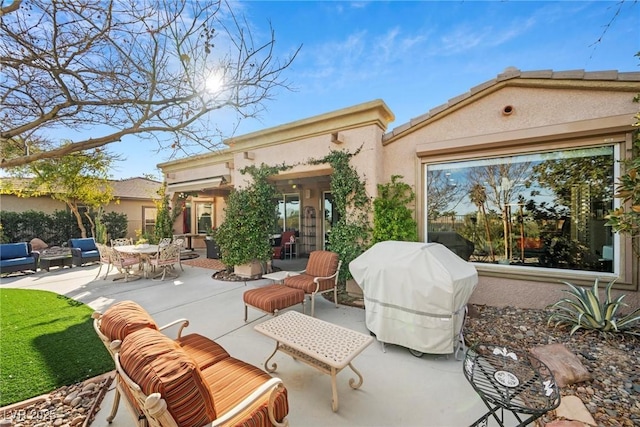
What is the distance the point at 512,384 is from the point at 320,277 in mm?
3840

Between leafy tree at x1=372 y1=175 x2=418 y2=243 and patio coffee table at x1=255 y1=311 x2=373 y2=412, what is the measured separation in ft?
10.6

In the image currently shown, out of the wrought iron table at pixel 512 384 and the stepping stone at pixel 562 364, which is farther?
the stepping stone at pixel 562 364

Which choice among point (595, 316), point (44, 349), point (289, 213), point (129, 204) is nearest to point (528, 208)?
point (595, 316)

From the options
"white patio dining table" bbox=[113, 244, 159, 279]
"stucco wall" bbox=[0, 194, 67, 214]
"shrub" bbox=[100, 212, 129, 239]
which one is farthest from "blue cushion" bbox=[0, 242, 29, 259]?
"stucco wall" bbox=[0, 194, 67, 214]

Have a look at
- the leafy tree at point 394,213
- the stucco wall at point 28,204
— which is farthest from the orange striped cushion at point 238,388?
the stucco wall at point 28,204

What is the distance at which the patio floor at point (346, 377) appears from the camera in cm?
262

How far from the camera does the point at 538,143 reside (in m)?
5.14

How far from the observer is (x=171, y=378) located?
1462mm

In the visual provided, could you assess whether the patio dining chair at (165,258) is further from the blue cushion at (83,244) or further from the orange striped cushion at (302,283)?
the orange striped cushion at (302,283)

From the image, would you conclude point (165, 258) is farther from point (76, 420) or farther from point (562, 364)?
point (562, 364)

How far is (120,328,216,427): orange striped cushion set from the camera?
145 centimetres

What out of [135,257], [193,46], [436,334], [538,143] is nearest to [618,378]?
[436,334]

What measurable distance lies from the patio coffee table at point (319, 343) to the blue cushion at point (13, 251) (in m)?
11.2

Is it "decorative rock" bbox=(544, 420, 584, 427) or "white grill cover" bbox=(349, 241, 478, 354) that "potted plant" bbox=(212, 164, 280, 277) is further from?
"decorative rock" bbox=(544, 420, 584, 427)
